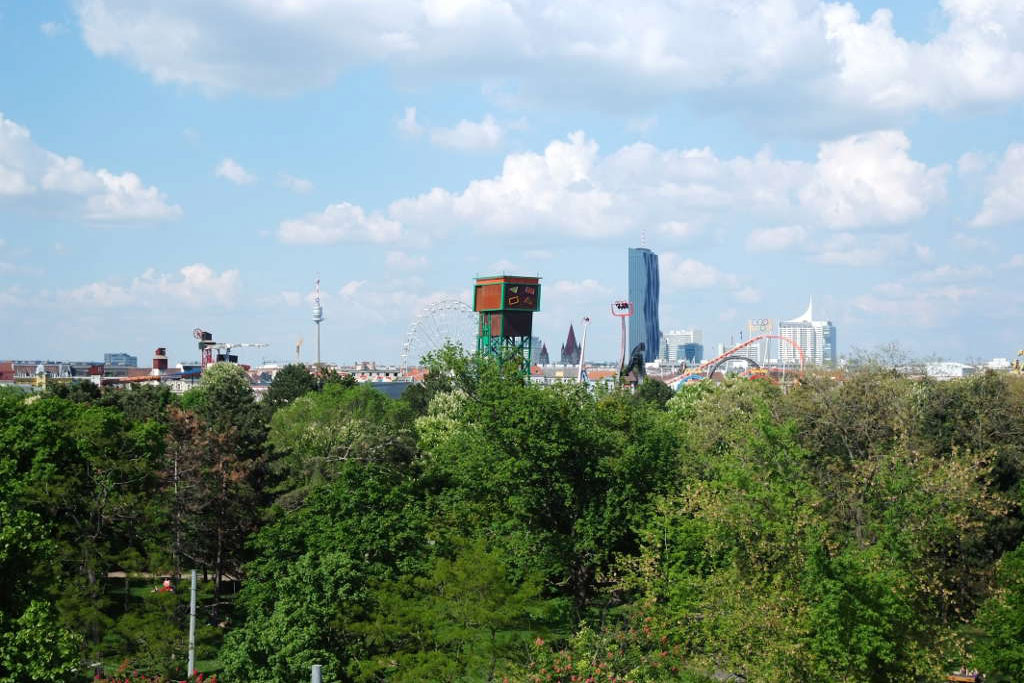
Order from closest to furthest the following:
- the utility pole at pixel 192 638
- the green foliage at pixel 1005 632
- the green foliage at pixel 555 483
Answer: the utility pole at pixel 192 638 < the green foliage at pixel 1005 632 < the green foliage at pixel 555 483

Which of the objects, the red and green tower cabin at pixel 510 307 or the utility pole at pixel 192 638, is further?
the red and green tower cabin at pixel 510 307

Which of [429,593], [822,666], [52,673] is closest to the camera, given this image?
[52,673]

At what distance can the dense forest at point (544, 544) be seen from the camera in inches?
1033

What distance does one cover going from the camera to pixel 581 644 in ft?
90.5

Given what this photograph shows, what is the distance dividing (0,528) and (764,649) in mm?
17916

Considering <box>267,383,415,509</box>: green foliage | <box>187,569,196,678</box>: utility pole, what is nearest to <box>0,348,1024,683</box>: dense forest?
<box>267,383,415,509</box>: green foliage

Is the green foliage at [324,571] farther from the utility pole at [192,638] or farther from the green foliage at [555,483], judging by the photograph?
the green foliage at [555,483]

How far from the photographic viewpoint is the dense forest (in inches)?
1033

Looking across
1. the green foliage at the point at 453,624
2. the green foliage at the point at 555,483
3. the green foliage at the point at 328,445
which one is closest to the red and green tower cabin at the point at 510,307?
the green foliage at the point at 328,445

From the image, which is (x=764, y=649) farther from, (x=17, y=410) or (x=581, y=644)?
(x=17, y=410)

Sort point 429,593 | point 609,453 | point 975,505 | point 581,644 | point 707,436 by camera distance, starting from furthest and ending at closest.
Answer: point 707,436 → point 609,453 → point 975,505 → point 429,593 → point 581,644

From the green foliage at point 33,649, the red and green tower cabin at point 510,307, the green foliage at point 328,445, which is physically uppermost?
the red and green tower cabin at point 510,307

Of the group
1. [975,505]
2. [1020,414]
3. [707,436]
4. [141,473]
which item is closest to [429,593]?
[141,473]

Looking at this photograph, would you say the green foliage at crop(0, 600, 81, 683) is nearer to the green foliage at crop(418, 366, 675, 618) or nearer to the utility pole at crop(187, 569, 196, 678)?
the utility pole at crop(187, 569, 196, 678)
